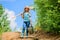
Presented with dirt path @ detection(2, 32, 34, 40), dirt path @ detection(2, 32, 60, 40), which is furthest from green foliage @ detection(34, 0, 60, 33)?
dirt path @ detection(2, 32, 34, 40)

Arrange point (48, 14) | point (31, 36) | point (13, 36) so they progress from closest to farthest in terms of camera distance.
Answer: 1. point (48, 14)
2. point (31, 36)
3. point (13, 36)

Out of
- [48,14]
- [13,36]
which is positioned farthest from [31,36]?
[48,14]

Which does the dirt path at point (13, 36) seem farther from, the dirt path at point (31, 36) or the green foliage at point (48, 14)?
the green foliage at point (48, 14)

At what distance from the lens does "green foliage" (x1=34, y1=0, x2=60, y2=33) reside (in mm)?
10594

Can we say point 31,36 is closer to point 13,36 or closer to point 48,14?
point 13,36

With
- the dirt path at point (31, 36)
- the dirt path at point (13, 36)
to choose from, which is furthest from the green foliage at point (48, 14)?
the dirt path at point (13, 36)

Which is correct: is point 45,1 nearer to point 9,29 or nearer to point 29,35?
point 29,35

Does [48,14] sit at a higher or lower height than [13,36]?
higher

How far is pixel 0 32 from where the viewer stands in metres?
11.8

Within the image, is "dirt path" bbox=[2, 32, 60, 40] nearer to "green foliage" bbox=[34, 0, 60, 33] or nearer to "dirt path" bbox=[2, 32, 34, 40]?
"dirt path" bbox=[2, 32, 34, 40]

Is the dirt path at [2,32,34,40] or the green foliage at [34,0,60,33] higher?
the green foliage at [34,0,60,33]

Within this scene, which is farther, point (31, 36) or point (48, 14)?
point (31, 36)

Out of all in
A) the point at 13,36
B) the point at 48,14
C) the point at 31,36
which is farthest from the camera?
the point at 13,36

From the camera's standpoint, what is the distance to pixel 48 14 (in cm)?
1062
